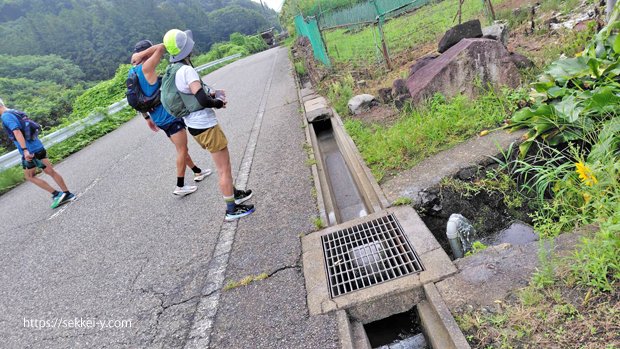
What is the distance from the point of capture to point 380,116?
6.43m

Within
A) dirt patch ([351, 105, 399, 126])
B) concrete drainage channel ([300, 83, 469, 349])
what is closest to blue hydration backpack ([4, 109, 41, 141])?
concrete drainage channel ([300, 83, 469, 349])

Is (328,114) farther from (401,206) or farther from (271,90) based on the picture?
(271,90)

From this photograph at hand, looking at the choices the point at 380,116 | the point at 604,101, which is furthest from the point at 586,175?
the point at 380,116

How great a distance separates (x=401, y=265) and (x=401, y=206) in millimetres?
911

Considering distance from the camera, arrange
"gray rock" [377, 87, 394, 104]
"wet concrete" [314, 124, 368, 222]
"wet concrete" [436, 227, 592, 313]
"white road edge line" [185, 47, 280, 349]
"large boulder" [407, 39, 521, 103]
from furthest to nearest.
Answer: "gray rock" [377, 87, 394, 104] < "large boulder" [407, 39, 521, 103] < "wet concrete" [314, 124, 368, 222] < "white road edge line" [185, 47, 280, 349] < "wet concrete" [436, 227, 592, 313]

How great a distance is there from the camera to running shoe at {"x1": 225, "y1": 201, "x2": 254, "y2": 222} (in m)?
4.56

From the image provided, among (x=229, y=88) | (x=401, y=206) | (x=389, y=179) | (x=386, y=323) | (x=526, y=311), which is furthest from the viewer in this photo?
(x=229, y=88)

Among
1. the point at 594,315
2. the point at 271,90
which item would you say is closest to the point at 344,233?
the point at 594,315

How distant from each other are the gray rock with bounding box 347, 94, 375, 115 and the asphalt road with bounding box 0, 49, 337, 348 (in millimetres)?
1157

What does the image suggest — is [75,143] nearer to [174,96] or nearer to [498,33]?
[174,96]

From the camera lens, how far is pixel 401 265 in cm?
310

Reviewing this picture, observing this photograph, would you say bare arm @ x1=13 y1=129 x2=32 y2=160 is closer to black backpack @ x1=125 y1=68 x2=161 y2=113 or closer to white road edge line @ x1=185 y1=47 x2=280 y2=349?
black backpack @ x1=125 y1=68 x2=161 y2=113

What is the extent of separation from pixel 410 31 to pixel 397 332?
11.4 m

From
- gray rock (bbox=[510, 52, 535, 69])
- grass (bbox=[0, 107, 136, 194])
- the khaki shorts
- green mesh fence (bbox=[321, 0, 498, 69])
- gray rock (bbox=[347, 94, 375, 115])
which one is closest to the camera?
the khaki shorts
